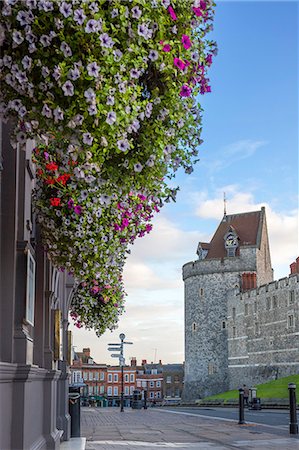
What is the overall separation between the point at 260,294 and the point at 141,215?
60.1 meters

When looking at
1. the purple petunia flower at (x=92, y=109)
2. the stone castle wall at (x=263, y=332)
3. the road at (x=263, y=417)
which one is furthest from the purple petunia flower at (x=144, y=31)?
the stone castle wall at (x=263, y=332)

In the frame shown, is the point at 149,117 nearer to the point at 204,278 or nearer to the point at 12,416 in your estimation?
the point at 12,416

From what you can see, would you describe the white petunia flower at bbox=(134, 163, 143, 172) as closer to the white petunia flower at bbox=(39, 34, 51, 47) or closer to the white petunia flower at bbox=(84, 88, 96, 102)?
the white petunia flower at bbox=(84, 88, 96, 102)

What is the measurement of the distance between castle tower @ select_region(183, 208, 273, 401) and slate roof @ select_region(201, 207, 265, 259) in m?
0.12

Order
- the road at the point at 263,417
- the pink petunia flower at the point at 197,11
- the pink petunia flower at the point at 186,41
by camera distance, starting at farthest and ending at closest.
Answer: the road at the point at 263,417
the pink petunia flower at the point at 197,11
the pink petunia flower at the point at 186,41

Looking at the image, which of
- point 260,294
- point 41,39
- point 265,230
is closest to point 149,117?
point 41,39

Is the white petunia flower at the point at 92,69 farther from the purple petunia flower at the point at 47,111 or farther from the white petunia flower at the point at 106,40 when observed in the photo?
the purple petunia flower at the point at 47,111

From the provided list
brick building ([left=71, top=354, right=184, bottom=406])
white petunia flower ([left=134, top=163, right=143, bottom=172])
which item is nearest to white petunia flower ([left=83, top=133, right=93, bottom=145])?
white petunia flower ([left=134, top=163, right=143, bottom=172])

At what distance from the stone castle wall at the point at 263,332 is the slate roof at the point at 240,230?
6.17 m

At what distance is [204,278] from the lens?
75.6 m

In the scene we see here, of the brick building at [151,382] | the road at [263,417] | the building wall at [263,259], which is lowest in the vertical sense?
the brick building at [151,382]

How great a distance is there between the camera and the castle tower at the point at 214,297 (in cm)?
7394

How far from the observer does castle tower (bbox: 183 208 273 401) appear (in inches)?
2911

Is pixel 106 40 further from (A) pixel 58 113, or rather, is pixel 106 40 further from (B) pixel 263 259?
(B) pixel 263 259
